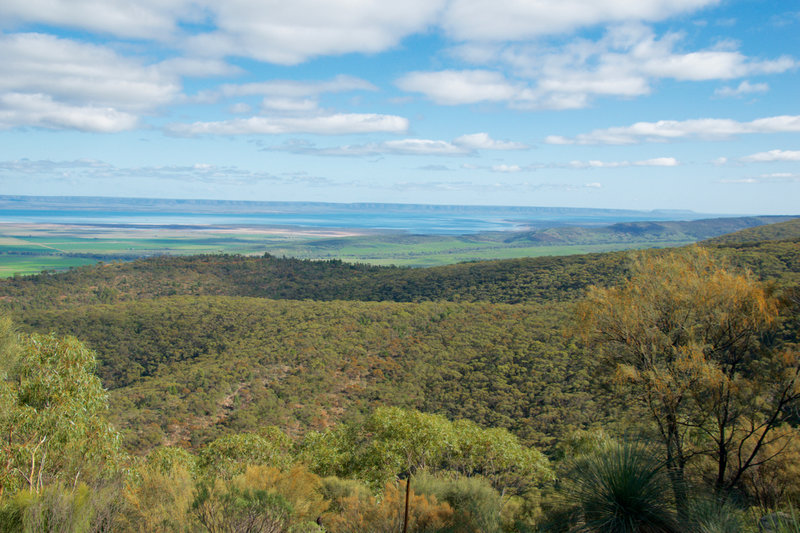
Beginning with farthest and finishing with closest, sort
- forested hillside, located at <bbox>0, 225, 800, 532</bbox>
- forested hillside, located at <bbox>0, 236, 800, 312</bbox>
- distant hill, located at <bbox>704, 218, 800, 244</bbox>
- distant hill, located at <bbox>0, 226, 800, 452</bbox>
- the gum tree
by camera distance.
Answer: distant hill, located at <bbox>704, 218, 800, 244</bbox>
forested hillside, located at <bbox>0, 236, 800, 312</bbox>
distant hill, located at <bbox>0, 226, 800, 452</bbox>
forested hillside, located at <bbox>0, 225, 800, 532</bbox>
the gum tree

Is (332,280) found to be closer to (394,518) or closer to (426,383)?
(426,383)

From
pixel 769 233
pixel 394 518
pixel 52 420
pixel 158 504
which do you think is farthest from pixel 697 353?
pixel 769 233

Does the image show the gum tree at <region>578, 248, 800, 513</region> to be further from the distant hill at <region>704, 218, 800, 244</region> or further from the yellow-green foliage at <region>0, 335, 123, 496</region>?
the distant hill at <region>704, 218, 800, 244</region>

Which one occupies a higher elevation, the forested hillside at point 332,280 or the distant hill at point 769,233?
the distant hill at point 769,233

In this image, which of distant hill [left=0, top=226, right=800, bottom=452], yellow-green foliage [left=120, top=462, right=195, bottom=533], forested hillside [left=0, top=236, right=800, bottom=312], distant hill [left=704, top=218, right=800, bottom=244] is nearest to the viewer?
yellow-green foliage [left=120, top=462, right=195, bottom=533]

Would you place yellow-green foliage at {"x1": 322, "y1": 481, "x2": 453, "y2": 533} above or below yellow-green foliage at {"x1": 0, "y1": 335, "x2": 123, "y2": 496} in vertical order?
below

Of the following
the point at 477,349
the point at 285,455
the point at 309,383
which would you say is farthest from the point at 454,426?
the point at 477,349

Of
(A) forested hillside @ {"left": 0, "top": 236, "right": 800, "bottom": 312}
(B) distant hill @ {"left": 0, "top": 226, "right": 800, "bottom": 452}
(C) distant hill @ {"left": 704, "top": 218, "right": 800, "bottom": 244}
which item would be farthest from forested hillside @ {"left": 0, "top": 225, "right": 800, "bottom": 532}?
(C) distant hill @ {"left": 704, "top": 218, "right": 800, "bottom": 244}

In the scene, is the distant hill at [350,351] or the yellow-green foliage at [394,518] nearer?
the yellow-green foliage at [394,518]

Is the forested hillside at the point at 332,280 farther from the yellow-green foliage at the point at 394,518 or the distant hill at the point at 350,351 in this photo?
the yellow-green foliage at the point at 394,518

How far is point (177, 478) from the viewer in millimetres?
12211

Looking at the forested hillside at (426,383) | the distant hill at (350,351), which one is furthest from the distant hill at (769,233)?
the forested hillside at (426,383)

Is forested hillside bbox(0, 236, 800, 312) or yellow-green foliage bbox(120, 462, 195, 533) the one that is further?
forested hillside bbox(0, 236, 800, 312)

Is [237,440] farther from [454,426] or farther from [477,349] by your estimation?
[477,349]
